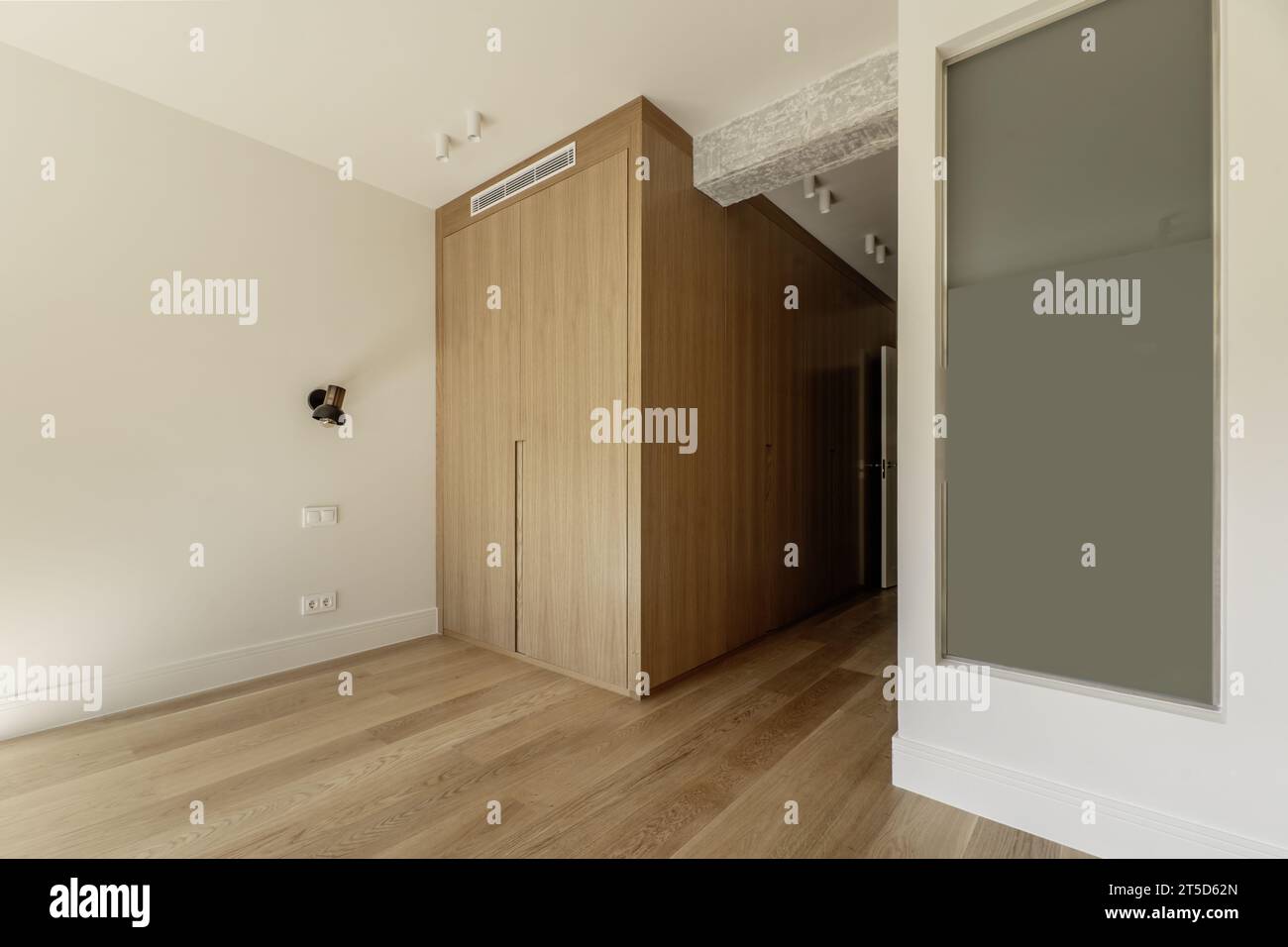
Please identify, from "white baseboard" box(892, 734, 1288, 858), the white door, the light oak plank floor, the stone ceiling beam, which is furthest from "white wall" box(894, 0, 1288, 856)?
the white door

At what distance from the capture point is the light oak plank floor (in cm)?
153

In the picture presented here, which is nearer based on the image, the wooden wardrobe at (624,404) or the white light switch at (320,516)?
the wooden wardrobe at (624,404)

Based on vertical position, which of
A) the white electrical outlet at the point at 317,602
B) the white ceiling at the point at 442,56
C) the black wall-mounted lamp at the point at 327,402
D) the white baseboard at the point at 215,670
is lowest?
the white baseboard at the point at 215,670

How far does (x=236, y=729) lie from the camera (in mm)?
2219

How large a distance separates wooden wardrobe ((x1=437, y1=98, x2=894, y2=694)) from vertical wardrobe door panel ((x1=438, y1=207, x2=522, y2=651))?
0.01 metres

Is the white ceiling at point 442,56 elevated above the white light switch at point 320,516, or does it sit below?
above

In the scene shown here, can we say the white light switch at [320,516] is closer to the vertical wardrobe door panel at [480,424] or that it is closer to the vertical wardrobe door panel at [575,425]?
the vertical wardrobe door panel at [480,424]

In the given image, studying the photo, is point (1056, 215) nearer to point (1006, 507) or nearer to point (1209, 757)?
point (1006, 507)

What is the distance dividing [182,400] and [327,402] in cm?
59

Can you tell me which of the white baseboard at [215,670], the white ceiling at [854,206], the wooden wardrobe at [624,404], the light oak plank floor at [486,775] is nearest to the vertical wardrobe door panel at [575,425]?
the wooden wardrobe at [624,404]

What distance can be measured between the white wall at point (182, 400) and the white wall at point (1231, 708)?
9.82ft

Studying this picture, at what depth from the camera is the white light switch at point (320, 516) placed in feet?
9.73

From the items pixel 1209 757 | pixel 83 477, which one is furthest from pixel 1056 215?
pixel 83 477
